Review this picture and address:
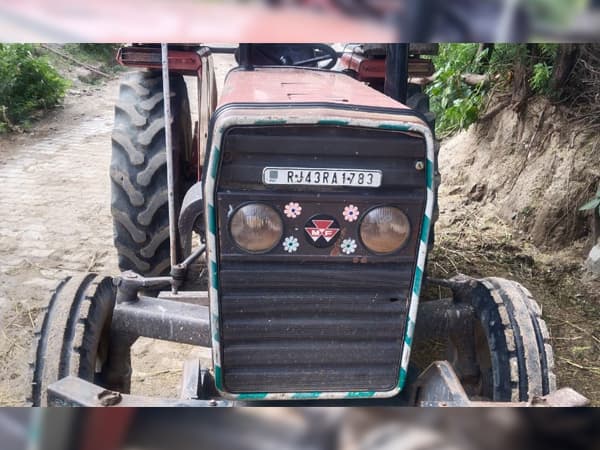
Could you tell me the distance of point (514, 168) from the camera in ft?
17.4

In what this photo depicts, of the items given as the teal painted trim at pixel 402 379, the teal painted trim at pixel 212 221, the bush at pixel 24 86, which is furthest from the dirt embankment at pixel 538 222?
the bush at pixel 24 86

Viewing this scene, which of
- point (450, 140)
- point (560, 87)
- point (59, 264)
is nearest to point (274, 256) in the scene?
point (59, 264)

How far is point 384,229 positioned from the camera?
68.5 inches

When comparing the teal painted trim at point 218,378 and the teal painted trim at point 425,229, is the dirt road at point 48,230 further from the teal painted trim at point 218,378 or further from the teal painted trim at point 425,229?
the teal painted trim at point 425,229

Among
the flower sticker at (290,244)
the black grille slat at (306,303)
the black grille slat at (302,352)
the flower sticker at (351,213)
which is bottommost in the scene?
the black grille slat at (302,352)

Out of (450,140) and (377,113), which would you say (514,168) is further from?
(377,113)

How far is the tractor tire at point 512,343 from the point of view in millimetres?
2080

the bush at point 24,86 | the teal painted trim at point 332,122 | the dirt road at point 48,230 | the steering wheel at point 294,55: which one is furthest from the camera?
the bush at point 24,86

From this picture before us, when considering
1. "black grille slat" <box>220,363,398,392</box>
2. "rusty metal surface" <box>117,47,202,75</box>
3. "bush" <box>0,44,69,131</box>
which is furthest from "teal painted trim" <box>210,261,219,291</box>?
"bush" <box>0,44,69,131</box>

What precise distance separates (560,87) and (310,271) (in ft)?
12.3

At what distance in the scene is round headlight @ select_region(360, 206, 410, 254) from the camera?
5.62ft

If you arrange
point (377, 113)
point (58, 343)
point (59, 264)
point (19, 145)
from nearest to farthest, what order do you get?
point (377, 113), point (58, 343), point (59, 264), point (19, 145)

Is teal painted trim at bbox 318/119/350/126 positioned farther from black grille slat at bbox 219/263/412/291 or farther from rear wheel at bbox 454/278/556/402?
rear wheel at bbox 454/278/556/402

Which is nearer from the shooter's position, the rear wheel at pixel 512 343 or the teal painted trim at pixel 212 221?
the teal painted trim at pixel 212 221
